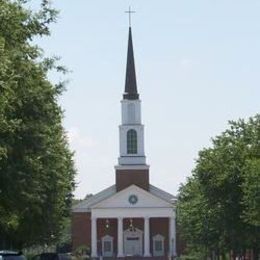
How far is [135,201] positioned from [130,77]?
640 inches

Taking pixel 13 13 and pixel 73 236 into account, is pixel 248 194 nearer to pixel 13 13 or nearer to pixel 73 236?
pixel 13 13

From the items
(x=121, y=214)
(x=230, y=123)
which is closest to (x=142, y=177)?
(x=121, y=214)

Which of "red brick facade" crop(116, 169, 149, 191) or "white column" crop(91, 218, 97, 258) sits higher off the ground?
"red brick facade" crop(116, 169, 149, 191)

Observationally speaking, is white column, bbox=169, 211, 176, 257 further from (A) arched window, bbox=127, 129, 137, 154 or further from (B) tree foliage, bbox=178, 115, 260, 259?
(B) tree foliage, bbox=178, 115, 260, 259

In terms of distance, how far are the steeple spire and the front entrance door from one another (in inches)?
687

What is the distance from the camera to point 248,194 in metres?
46.6

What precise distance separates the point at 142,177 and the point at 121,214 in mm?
5659

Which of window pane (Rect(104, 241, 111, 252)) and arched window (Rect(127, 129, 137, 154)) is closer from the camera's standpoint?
window pane (Rect(104, 241, 111, 252))

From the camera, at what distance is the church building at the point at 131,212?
125000 millimetres

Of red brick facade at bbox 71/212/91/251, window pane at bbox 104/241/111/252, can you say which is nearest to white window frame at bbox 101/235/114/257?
window pane at bbox 104/241/111/252

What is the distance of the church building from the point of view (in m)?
125

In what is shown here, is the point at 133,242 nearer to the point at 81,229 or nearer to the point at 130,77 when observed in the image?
the point at 81,229

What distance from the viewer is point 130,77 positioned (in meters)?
123

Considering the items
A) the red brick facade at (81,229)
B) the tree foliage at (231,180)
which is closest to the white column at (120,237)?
the red brick facade at (81,229)
